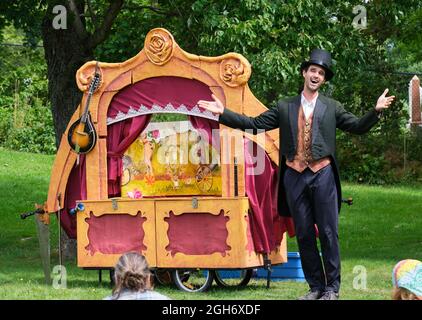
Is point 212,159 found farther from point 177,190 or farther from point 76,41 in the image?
point 76,41

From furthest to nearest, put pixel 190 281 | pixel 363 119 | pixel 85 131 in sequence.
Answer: pixel 190 281 → pixel 85 131 → pixel 363 119

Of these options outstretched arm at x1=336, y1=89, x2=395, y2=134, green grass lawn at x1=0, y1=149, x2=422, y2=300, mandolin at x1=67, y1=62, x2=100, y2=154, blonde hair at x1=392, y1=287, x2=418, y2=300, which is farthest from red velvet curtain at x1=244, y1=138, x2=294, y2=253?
blonde hair at x1=392, y1=287, x2=418, y2=300

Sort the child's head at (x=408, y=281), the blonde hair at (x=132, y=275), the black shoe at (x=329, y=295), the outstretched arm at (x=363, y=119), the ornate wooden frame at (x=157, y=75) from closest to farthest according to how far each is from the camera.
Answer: the child's head at (x=408, y=281) → the blonde hair at (x=132, y=275) → the outstretched arm at (x=363, y=119) → the black shoe at (x=329, y=295) → the ornate wooden frame at (x=157, y=75)

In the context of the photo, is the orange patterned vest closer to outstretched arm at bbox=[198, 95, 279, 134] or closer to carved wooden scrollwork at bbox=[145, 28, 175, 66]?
outstretched arm at bbox=[198, 95, 279, 134]

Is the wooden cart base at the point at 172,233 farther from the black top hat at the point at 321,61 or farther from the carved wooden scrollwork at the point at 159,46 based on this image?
the black top hat at the point at 321,61

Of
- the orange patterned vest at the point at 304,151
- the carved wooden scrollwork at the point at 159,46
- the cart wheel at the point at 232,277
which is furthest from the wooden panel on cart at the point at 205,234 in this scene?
the carved wooden scrollwork at the point at 159,46

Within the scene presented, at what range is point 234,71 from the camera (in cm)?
1089

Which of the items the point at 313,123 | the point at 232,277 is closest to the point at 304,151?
the point at 313,123

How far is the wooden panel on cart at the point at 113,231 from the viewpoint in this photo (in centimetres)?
1118

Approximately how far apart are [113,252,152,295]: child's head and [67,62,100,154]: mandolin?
16.1ft

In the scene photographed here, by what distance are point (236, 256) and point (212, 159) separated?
115cm

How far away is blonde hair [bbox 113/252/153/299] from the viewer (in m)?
6.70

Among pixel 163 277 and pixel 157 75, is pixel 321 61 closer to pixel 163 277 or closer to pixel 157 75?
pixel 157 75

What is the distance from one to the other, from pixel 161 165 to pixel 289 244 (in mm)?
6670
